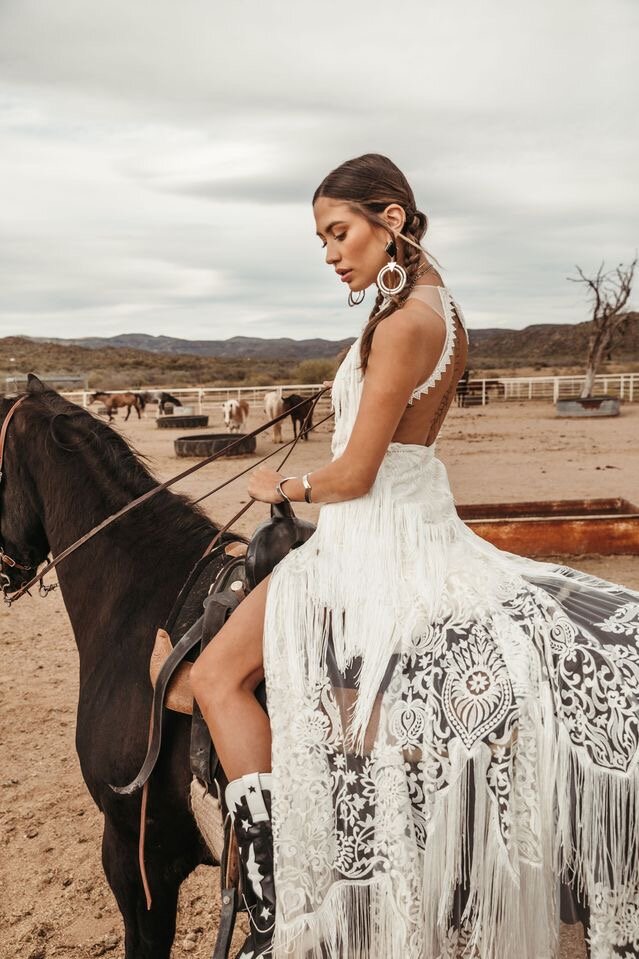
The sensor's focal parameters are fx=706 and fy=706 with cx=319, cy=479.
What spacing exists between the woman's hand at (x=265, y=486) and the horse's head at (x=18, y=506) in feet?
4.05

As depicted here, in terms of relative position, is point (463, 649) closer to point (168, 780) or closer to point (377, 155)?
point (168, 780)

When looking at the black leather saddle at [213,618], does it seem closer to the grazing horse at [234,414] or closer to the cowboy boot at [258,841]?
the cowboy boot at [258,841]

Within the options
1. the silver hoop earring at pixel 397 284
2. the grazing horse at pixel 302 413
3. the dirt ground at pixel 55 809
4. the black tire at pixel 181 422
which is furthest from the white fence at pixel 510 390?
the silver hoop earring at pixel 397 284

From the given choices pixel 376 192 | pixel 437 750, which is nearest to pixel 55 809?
pixel 437 750

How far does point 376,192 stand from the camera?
77.0 inches

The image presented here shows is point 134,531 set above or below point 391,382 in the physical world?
below

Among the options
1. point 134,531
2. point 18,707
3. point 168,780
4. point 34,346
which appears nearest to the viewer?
point 168,780

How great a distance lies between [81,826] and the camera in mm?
3875

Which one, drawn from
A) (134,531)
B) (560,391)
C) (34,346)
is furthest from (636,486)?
(34,346)

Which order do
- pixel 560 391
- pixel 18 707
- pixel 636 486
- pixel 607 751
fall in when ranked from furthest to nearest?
pixel 560 391 → pixel 636 486 → pixel 18 707 → pixel 607 751

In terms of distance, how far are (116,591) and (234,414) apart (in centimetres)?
1832

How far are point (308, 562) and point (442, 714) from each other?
1.77ft

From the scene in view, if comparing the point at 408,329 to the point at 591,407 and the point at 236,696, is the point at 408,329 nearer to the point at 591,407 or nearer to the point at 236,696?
the point at 236,696

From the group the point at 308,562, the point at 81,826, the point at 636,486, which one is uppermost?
the point at 308,562
